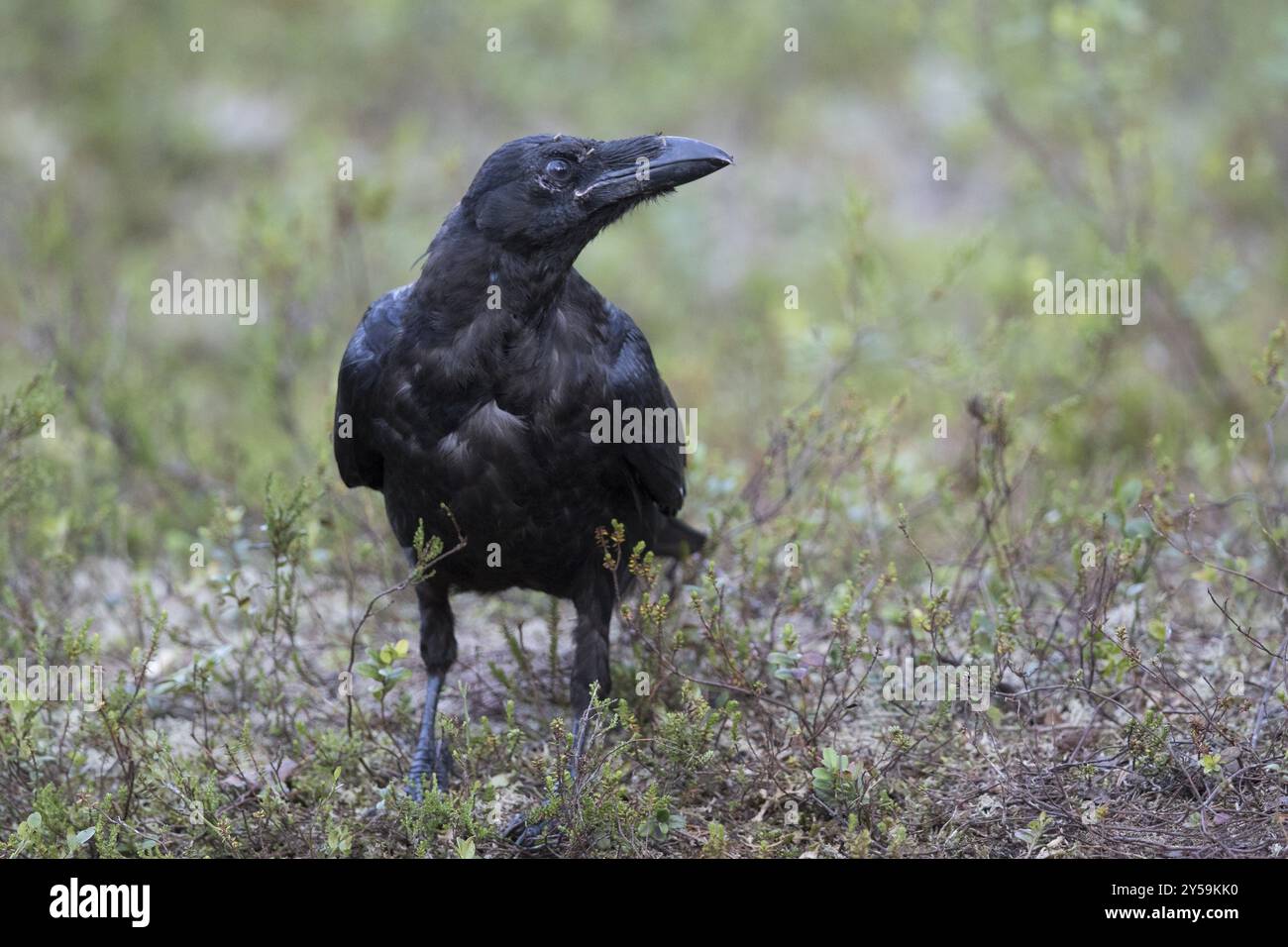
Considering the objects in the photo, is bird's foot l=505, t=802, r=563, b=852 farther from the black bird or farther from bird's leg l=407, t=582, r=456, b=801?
bird's leg l=407, t=582, r=456, b=801

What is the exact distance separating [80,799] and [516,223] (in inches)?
84.5

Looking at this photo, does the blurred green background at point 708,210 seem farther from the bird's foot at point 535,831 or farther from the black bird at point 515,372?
the bird's foot at point 535,831

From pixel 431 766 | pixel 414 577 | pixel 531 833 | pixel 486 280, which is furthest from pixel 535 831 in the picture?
pixel 486 280

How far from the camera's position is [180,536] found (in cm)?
583

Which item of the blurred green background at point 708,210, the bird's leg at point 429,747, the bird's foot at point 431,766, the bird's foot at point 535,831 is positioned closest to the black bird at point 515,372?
the bird's foot at point 535,831

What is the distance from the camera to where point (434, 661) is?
15.1 feet

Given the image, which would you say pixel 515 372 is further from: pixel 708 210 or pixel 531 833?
pixel 708 210

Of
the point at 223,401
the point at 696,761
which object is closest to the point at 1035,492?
the point at 696,761

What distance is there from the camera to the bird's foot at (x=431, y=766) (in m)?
4.36

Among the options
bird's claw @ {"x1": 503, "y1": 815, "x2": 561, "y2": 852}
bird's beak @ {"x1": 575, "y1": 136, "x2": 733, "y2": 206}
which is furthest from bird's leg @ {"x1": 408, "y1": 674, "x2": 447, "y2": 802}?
bird's beak @ {"x1": 575, "y1": 136, "x2": 733, "y2": 206}

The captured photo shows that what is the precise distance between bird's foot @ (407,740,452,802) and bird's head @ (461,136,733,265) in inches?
68.7

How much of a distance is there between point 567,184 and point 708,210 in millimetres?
7197

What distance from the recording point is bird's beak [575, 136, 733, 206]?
4.05 m

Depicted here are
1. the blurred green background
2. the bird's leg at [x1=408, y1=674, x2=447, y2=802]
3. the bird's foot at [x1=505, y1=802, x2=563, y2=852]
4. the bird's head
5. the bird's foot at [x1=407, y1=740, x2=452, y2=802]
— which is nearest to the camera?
the bird's foot at [x1=505, y1=802, x2=563, y2=852]
